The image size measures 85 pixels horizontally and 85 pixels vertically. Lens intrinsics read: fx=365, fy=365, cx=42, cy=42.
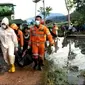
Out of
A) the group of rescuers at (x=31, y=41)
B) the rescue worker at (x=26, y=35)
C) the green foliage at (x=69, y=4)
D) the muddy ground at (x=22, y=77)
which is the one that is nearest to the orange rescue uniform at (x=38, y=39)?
the group of rescuers at (x=31, y=41)

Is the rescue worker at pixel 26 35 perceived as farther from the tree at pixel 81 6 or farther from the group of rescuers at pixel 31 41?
the tree at pixel 81 6

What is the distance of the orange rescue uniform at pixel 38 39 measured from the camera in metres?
10.8

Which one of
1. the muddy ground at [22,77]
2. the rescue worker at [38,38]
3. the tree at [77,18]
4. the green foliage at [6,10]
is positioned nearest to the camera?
the muddy ground at [22,77]

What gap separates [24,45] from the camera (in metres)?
12.6

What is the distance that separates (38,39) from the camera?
1096 cm

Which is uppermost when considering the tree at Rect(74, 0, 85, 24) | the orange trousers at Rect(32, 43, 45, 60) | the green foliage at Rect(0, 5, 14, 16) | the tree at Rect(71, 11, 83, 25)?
the green foliage at Rect(0, 5, 14, 16)

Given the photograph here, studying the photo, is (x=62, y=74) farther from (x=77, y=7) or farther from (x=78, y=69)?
(x=77, y=7)

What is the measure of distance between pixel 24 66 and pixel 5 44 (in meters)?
1.49

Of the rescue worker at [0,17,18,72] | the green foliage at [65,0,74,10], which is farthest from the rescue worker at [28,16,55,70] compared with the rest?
the green foliage at [65,0,74,10]

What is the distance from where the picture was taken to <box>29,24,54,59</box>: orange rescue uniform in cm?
1083

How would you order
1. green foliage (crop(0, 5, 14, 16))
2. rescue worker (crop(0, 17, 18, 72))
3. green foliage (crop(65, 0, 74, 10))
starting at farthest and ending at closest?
1. green foliage (crop(65, 0, 74, 10))
2. green foliage (crop(0, 5, 14, 16))
3. rescue worker (crop(0, 17, 18, 72))

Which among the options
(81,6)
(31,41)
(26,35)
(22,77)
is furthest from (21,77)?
(81,6)

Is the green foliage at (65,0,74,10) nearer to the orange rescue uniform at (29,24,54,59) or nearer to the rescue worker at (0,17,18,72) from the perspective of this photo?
the orange rescue uniform at (29,24,54,59)

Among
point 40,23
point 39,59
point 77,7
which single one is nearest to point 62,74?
point 39,59
